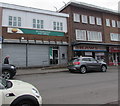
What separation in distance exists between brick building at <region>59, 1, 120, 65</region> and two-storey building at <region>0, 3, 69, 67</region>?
158 centimetres

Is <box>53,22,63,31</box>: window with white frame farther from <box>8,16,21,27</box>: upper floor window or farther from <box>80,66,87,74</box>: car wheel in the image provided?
<box>80,66,87,74</box>: car wheel

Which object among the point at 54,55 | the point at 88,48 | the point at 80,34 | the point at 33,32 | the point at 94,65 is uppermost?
the point at 80,34

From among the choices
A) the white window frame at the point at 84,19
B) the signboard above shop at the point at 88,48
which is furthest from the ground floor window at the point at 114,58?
the white window frame at the point at 84,19

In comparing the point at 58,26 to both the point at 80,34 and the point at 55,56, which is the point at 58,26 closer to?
the point at 80,34

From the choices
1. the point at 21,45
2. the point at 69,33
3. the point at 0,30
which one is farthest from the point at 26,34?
the point at 69,33

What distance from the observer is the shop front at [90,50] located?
797 inches

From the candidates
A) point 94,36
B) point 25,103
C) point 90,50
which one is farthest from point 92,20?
point 25,103

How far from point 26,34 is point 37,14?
378 centimetres

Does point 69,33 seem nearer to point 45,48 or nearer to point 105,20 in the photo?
point 45,48

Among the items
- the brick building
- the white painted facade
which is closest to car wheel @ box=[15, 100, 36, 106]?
the white painted facade

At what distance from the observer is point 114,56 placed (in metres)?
25.0

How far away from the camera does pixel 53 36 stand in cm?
1919

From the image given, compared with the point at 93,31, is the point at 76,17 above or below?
above

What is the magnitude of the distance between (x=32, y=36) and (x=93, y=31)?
38.3 feet
